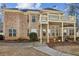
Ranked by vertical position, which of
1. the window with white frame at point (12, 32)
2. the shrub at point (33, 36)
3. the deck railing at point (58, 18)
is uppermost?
the deck railing at point (58, 18)

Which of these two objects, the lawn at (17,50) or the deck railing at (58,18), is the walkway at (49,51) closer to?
the lawn at (17,50)

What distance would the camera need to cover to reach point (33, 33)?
3660 mm

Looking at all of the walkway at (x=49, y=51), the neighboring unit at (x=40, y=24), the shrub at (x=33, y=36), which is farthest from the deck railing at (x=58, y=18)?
the walkway at (x=49, y=51)

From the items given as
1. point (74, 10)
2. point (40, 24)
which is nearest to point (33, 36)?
point (40, 24)

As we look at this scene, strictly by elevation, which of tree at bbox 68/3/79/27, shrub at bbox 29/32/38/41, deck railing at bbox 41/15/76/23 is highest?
tree at bbox 68/3/79/27

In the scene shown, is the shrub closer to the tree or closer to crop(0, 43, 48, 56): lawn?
crop(0, 43, 48, 56): lawn

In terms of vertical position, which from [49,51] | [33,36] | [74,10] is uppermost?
[74,10]

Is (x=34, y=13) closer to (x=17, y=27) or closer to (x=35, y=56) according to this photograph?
(x=17, y=27)

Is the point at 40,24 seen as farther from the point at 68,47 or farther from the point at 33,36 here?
the point at 68,47

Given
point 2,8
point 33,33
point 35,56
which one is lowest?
point 35,56

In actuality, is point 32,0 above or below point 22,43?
above

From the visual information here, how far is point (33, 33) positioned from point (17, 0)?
1.28 ft

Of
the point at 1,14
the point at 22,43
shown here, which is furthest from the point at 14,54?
the point at 1,14

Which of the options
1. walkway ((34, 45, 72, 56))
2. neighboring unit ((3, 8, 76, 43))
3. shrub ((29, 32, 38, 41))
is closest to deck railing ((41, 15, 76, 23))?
neighboring unit ((3, 8, 76, 43))
